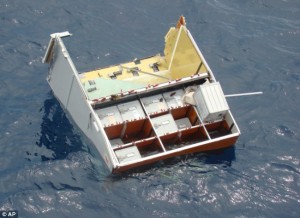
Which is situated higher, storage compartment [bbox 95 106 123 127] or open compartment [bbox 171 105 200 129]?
storage compartment [bbox 95 106 123 127]

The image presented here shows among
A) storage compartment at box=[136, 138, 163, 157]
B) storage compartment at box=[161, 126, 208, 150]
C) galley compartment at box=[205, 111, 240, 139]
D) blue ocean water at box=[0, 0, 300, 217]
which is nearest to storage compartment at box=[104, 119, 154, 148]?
storage compartment at box=[136, 138, 163, 157]

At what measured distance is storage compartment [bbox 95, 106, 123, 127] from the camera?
24.4 metres

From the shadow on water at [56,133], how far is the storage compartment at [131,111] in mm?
2643

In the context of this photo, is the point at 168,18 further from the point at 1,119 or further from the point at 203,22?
the point at 1,119

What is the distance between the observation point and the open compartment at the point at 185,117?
83.0 feet

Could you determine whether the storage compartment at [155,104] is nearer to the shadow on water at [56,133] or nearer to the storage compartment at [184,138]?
the storage compartment at [184,138]

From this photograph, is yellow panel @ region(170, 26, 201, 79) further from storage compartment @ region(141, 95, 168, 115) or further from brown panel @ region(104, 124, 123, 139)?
brown panel @ region(104, 124, 123, 139)

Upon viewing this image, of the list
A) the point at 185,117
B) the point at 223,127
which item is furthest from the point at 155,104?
the point at 223,127

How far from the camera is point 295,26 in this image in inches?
1277

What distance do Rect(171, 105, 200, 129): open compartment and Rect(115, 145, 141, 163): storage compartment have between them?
3.16 meters

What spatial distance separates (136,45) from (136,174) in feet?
31.6

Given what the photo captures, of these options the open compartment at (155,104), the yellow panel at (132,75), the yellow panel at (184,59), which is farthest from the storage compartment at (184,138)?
the yellow panel at (132,75)

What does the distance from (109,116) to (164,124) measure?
106 inches
